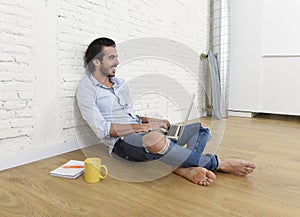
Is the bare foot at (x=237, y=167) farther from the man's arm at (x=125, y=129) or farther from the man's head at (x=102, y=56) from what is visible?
the man's head at (x=102, y=56)

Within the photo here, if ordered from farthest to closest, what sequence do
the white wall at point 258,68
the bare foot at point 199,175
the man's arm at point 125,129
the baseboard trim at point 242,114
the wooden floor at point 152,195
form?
the baseboard trim at point 242,114 → the white wall at point 258,68 → the man's arm at point 125,129 → the bare foot at point 199,175 → the wooden floor at point 152,195

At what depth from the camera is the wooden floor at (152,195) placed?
967mm

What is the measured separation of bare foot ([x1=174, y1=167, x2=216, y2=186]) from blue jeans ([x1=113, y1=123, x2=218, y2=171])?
4cm

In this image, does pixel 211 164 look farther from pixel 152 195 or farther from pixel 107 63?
pixel 107 63

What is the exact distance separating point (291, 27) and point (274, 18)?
0.21 metres

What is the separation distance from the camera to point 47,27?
1526 mm

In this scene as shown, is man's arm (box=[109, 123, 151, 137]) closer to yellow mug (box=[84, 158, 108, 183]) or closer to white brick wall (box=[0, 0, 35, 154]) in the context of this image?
yellow mug (box=[84, 158, 108, 183])

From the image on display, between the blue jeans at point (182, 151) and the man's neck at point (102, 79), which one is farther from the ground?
the man's neck at point (102, 79)

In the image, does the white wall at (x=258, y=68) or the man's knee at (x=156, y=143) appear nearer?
the man's knee at (x=156, y=143)

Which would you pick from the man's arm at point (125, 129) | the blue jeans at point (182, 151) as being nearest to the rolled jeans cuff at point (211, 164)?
the blue jeans at point (182, 151)

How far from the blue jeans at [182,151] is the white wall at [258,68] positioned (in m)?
1.96

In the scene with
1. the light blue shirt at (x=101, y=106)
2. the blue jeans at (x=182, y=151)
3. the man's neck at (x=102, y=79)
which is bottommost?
the blue jeans at (x=182, y=151)

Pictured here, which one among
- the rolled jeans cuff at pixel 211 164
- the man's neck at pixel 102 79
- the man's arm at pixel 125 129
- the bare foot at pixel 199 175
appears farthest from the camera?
the man's neck at pixel 102 79

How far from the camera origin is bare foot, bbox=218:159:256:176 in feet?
4.23
